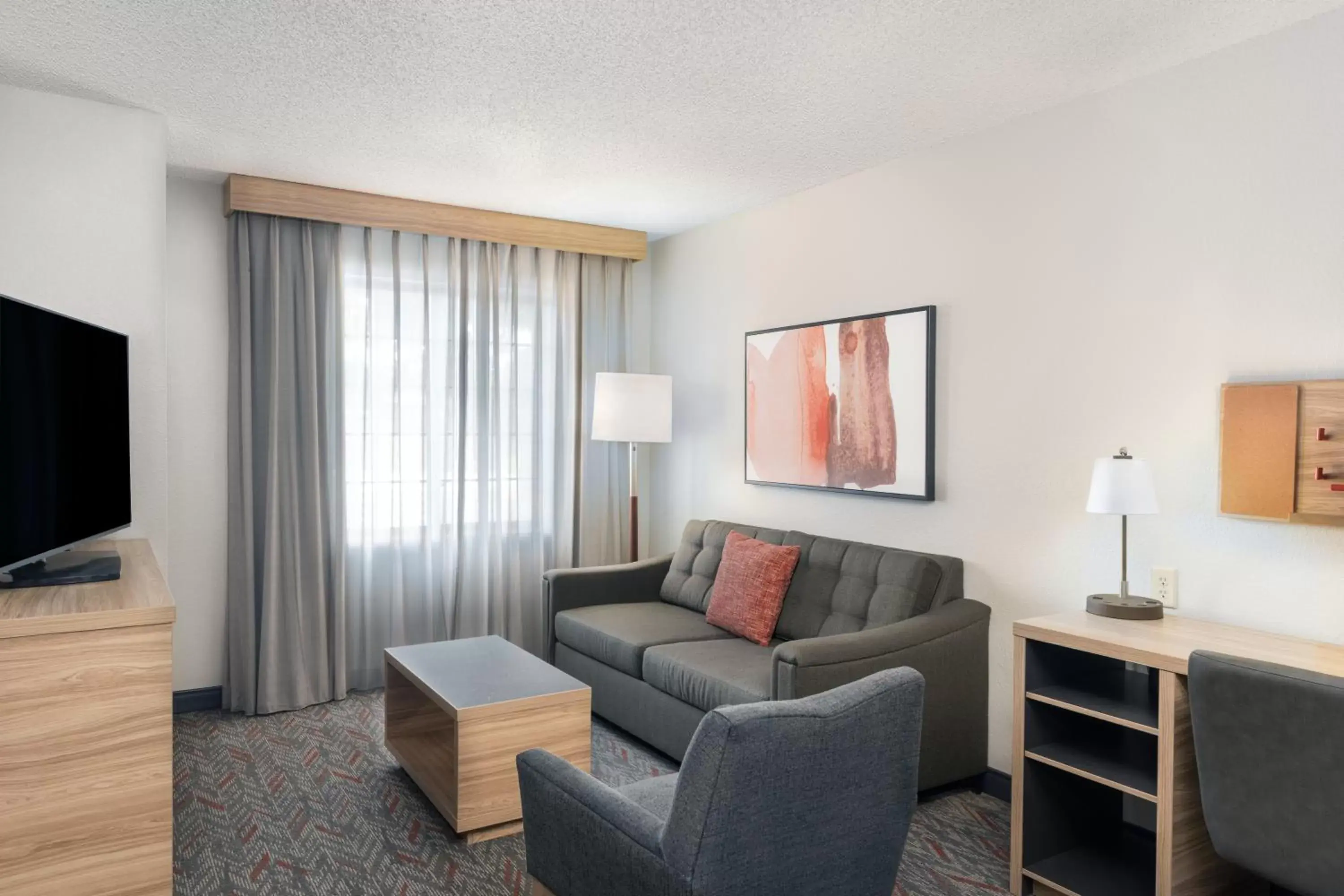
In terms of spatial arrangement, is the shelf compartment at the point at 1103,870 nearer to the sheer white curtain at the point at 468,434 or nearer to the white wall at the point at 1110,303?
the white wall at the point at 1110,303

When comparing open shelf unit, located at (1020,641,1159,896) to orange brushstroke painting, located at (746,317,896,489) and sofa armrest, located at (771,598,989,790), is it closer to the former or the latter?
sofa armrest, located at (771,598,989,790)

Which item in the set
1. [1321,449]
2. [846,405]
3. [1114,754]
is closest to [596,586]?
[846,405]

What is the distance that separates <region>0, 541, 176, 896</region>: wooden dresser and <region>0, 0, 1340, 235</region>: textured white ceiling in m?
1.69

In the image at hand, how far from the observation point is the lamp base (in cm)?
255

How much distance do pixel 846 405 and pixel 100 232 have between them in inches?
118

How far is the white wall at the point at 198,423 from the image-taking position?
160 inches

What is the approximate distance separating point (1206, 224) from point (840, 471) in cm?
172

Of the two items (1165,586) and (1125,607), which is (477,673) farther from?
(1165,586)

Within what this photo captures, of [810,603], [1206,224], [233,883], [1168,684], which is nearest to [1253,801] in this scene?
[1168,684]

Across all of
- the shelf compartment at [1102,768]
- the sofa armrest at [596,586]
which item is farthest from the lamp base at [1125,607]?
the sofa armrest at [596,586]

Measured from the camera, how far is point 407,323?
4566mm

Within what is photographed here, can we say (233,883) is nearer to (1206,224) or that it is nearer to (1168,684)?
(1168,684)

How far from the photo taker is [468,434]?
15.4 feet

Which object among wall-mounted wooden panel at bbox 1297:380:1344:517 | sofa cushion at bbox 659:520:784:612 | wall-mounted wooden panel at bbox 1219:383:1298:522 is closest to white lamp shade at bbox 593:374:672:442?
sofa cushion at bbox 659:520:784:612
